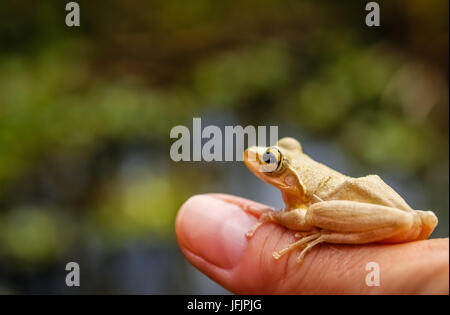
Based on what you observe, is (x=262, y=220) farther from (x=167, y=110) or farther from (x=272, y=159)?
(x=167, y=110)

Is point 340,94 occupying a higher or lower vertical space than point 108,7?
lower

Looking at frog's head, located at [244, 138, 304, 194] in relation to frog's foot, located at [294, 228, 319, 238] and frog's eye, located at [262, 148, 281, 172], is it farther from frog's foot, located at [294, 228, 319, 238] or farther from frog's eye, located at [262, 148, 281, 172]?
frog's foot, located at [294, 228, 319, 238]

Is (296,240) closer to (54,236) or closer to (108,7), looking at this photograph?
(54,236)

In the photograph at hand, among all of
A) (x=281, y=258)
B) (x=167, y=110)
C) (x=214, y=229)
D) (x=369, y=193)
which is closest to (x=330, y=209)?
(x=369, y=193)

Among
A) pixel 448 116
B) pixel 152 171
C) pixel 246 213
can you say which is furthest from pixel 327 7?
pixel 246 213

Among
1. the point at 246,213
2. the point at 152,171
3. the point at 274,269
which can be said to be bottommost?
the point at 274,269

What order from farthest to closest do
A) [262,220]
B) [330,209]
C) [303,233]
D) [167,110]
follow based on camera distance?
1. [167,110]
2. [262,220]
3. [303,233]
4. [330,209]

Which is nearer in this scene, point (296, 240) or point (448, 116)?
point (296, 240)
